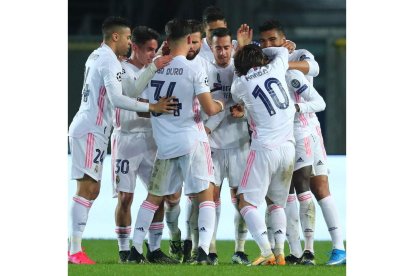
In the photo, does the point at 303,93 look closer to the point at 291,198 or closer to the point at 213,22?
the point at 291,198

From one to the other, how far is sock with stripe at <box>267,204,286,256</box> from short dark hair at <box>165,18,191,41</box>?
150cm

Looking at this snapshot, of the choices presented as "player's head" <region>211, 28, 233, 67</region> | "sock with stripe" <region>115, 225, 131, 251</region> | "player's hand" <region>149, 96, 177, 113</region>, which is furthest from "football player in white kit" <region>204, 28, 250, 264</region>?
"sock with stripe" <region>115, 225, 131, 251</region>

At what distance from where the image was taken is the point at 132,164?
9625 millimetres

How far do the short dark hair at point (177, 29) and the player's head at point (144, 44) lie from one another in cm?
65

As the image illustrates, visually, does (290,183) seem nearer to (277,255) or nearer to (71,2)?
(277,255)

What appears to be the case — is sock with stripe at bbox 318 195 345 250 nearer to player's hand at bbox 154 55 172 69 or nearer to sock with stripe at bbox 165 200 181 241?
sock with stripe at bbox 165 200 181 241

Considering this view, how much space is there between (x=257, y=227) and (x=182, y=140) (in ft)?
2.84

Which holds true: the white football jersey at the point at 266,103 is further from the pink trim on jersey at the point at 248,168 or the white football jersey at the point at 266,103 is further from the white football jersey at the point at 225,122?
the white football jersey at the point at 225,122

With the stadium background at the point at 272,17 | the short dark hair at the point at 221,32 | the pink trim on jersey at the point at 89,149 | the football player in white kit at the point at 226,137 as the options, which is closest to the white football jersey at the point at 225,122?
the football player in white kit at the point at 226,137

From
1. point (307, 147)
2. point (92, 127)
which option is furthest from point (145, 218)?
point (307, 147)

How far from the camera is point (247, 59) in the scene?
910cm

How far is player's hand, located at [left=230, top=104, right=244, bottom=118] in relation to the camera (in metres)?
9.36
